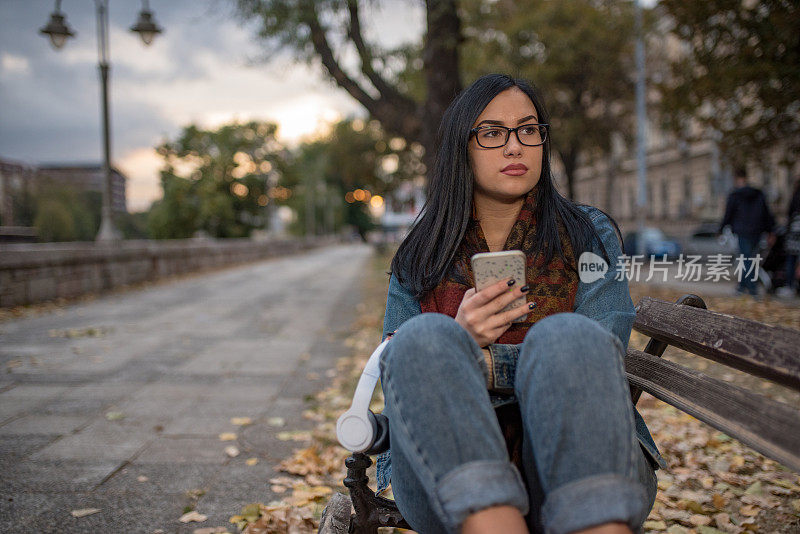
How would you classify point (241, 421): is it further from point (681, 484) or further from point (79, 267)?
point (79, 267)

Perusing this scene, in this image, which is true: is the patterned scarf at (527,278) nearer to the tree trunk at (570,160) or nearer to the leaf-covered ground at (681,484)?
the leaf-covered ground at (681,484)

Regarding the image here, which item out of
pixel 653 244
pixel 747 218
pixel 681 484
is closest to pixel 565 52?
pixel 653 244

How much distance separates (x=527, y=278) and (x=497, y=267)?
0.24m

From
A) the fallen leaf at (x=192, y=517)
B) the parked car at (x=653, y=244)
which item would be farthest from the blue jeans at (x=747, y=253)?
the parked car at (x=653, y=244)

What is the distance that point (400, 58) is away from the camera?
10.7m

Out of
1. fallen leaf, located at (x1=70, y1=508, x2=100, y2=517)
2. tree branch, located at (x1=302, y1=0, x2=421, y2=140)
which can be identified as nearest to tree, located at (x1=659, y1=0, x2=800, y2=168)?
tree branch, located at (x1=302, y1=0, x2=421, y2=140)

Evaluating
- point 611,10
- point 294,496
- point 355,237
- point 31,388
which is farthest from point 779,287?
point 355,237

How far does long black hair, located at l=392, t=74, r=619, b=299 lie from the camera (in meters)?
1.85

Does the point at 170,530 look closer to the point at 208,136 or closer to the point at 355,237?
the point at 208,136

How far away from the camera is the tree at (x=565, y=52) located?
17141mm

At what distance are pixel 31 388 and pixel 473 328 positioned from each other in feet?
14.7

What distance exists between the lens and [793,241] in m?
9.08

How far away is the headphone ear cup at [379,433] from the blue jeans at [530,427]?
122 millimetres

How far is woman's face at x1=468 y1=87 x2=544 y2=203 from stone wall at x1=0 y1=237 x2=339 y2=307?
9.00 meters
